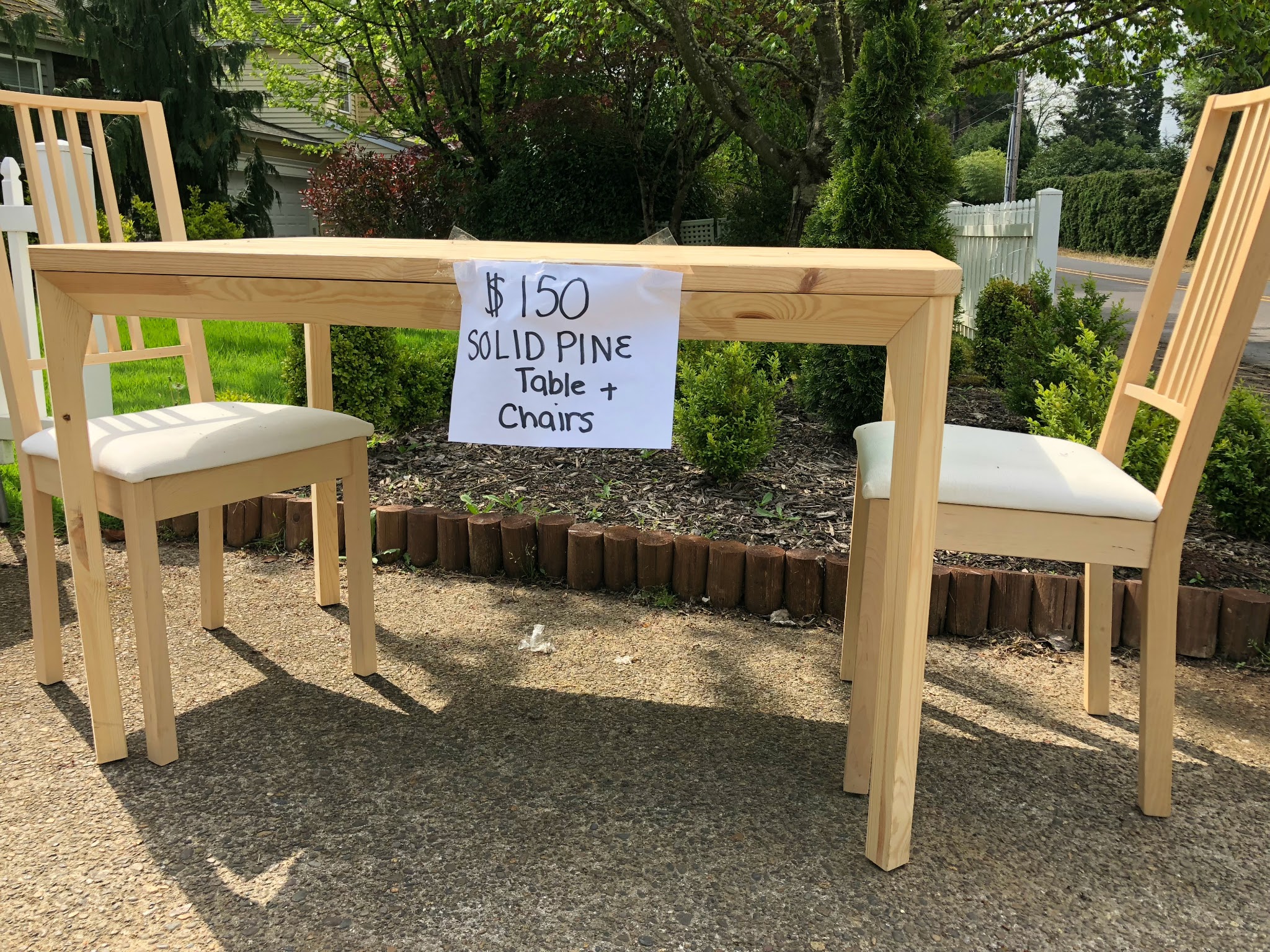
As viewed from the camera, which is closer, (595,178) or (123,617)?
(123,617)

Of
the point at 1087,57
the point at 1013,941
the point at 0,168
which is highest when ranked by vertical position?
the point at 1087,57

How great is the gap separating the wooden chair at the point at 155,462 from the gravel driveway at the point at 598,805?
0.14 meters

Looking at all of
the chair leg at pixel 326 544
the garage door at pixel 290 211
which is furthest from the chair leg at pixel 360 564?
the garage door at pixel 290 211

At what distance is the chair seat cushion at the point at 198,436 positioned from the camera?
1.96 m

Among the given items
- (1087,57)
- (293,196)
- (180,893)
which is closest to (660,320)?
(180,893)

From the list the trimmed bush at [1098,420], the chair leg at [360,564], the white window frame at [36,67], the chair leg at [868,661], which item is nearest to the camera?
the chair leg at [868,661]

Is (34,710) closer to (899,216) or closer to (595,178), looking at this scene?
(899,216)

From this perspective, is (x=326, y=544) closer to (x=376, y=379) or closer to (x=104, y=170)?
(x=104, y=170)

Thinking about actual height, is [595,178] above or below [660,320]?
above

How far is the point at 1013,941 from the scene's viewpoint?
1541mm

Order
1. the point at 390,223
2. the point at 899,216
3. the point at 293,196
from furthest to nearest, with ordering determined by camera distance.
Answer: the point at 293,196 < the point at 390,223 < the point at 899,216

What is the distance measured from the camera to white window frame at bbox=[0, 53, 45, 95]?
15.5 meters

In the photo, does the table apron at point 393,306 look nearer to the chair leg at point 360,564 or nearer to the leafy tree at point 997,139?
the chair leg at point 360,564

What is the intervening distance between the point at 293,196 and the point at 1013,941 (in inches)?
847
